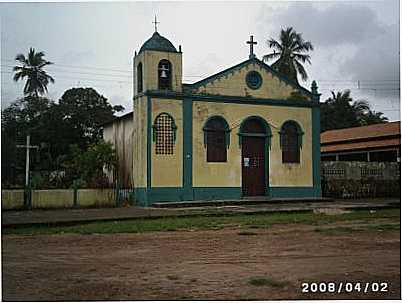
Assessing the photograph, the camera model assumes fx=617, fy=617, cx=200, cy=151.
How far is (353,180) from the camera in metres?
19.0

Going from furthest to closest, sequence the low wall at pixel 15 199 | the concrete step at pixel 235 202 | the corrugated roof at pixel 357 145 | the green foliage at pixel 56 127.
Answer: the corrugated roof at pixel 357 145
the concrete step at pixel 235 202
the green foliage at pixel 56 127
the low wall at pixel 15 199

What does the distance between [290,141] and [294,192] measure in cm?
153

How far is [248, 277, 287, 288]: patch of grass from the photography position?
6180 mm

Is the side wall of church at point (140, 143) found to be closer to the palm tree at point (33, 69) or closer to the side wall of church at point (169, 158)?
the side wall of church at point (169, 158)

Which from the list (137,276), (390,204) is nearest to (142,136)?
(390,204)

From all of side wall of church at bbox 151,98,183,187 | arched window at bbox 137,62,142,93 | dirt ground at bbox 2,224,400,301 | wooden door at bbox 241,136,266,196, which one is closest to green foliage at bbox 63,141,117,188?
side wall of church at bbox 151,98,183,187

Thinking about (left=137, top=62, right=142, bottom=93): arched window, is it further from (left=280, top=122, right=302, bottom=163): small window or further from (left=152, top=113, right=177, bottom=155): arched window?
(left=280, top=122, right=302, bottom=163): small window

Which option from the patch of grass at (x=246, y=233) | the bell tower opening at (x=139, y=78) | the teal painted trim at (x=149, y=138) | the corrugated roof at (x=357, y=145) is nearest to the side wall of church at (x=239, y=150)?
the teal painted trim at (x=149, y=138)

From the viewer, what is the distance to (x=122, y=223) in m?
11.3

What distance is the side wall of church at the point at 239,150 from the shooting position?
17203mm

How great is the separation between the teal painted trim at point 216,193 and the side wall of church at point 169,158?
→ 1.85 ft

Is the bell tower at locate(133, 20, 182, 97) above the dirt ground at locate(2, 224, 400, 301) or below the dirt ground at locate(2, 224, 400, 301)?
above

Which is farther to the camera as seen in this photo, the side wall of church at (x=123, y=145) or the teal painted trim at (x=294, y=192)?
the teal painted trim at (x=294, y=192)

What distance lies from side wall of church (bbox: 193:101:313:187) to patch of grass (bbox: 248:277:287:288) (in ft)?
34.9
